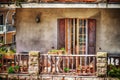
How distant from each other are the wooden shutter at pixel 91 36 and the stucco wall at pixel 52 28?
0.19 metres

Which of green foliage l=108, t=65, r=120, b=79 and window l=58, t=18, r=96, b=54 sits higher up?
window l=58, t=18, r=96, b=54

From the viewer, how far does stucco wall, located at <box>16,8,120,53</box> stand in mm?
21547

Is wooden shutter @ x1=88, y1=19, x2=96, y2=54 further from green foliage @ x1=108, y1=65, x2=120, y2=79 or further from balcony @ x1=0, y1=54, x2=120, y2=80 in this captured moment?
green foliage @ x1=108, y1=65, x2=120, y2=79

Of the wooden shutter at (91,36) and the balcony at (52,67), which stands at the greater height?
the wooden shutter at (91,36)

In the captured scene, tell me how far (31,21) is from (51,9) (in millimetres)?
1380

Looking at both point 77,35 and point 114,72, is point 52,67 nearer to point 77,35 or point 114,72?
point 114,72

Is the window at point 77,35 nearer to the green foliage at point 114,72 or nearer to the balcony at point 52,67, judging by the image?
the balcony at point 52,67

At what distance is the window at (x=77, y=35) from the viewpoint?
2173 centimetres

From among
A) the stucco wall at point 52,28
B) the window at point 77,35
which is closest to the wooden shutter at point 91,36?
the window at point 77,35

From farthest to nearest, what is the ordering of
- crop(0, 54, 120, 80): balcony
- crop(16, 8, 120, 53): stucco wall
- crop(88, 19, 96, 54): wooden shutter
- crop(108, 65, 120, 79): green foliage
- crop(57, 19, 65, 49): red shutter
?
crop(57, 19, 65, 49): red shutter, crop(88, 19, 96, 54): wooden shutter, crop(16, 8, 120, 53): stucco wall, crop(0, 54, 120, 80): balcony, crop(108, 65, 120, 79): green foliage

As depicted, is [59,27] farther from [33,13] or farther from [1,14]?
[1,14]

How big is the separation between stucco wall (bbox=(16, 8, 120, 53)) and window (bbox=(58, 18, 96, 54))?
0.28 meters

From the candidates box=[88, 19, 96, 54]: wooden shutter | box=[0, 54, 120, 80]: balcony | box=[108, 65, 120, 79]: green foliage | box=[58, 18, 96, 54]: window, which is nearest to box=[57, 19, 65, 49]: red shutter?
box=[58, 18, 96, 54]: window

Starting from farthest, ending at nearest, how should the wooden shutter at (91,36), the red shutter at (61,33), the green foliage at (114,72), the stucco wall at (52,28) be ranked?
the red shutter at (61,33) → the wooden shutter at (91,36) → the stucco wall at (52,28) → the green foliage at (114,72)
